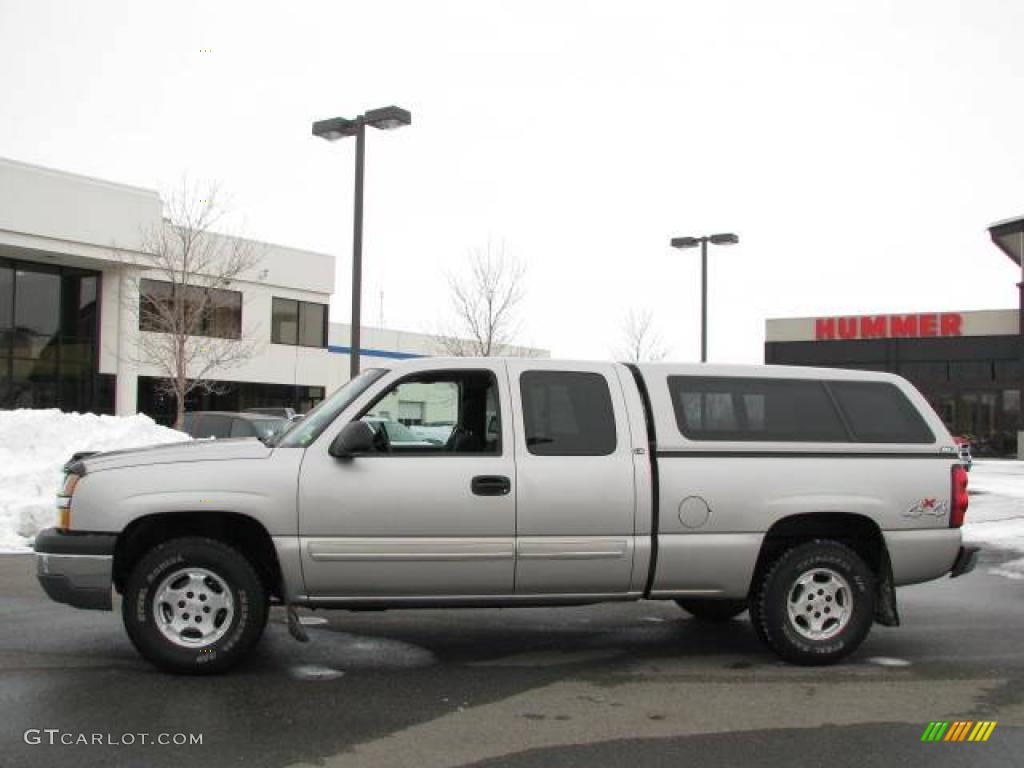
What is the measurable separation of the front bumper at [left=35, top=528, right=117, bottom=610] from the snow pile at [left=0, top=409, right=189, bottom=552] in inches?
227

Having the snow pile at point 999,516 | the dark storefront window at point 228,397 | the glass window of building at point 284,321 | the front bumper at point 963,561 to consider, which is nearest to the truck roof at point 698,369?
the front bumper at point 963,561

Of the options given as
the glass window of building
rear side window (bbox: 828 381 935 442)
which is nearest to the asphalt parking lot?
rear side window (bbox: 828 381 935 442)

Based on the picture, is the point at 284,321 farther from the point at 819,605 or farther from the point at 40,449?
the point at 819,605

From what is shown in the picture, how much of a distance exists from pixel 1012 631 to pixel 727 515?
115 inches

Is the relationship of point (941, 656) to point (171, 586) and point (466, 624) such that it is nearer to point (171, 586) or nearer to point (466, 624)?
point (466, 624)

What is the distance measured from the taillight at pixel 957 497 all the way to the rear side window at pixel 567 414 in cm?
227

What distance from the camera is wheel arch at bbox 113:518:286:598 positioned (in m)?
5.78

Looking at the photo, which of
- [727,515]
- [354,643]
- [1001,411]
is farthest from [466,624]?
[1001,411]

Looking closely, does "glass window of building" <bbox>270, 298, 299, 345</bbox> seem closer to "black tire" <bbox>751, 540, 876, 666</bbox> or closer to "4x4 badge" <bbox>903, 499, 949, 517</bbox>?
"black tire" <bbox>751, 540, 876, 666</bbox>

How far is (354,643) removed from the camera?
6.73 metres

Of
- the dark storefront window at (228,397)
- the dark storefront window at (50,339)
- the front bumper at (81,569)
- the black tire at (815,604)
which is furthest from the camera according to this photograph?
the dark storefront window at (228,397)

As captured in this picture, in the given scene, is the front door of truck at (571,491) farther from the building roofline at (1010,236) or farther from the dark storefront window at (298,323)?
the building roofline at (1010,236)

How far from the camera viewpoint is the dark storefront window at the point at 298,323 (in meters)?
35.3

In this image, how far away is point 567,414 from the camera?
6121mm
